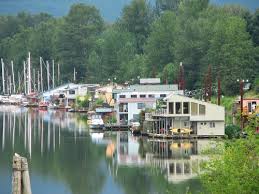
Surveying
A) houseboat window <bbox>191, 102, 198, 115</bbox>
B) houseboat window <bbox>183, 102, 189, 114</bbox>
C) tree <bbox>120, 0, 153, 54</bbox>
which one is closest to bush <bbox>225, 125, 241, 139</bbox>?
houseboat window <bbox>191, 102, 198, 115</bbox>

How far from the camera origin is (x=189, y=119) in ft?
154

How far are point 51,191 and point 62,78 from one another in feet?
277

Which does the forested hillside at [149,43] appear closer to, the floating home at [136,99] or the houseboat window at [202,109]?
the floating home at [136,99]

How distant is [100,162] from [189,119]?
985 cm

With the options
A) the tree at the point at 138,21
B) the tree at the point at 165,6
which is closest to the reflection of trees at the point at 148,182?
the tree at the point at 138,21

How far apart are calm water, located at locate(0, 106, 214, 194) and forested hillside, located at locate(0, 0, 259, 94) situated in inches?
547

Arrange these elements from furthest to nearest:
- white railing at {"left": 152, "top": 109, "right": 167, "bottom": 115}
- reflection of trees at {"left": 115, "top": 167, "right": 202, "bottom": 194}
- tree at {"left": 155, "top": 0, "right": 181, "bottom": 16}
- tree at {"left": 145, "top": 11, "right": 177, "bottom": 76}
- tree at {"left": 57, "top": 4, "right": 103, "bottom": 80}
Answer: tree at {"left": 155, "top": 0, "right": 181, "bottom": 16} < tree at {"left": 57, "top": 4, "right": 103, "bottom": 80} < tree at {"left": 145, "top": 11, "right": 177, "bottom": 76} < white railing at {"left": 152, "top": 109, "right": 167, "bottom": 115} < reflection of trees at {"left": 115, "top": 167, "right": 202, "bottom": 194}

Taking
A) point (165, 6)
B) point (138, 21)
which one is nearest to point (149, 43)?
point (138, 21)

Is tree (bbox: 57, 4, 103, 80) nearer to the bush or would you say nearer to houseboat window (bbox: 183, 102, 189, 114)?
houseboat window (bbox: 183, 102, 189, 114)

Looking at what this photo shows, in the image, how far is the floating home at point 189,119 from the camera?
153 ft

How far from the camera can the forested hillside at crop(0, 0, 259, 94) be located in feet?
208

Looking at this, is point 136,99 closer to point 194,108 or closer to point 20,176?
point 194,108

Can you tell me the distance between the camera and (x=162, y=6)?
117 meters

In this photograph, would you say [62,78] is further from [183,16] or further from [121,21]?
[183,16]
